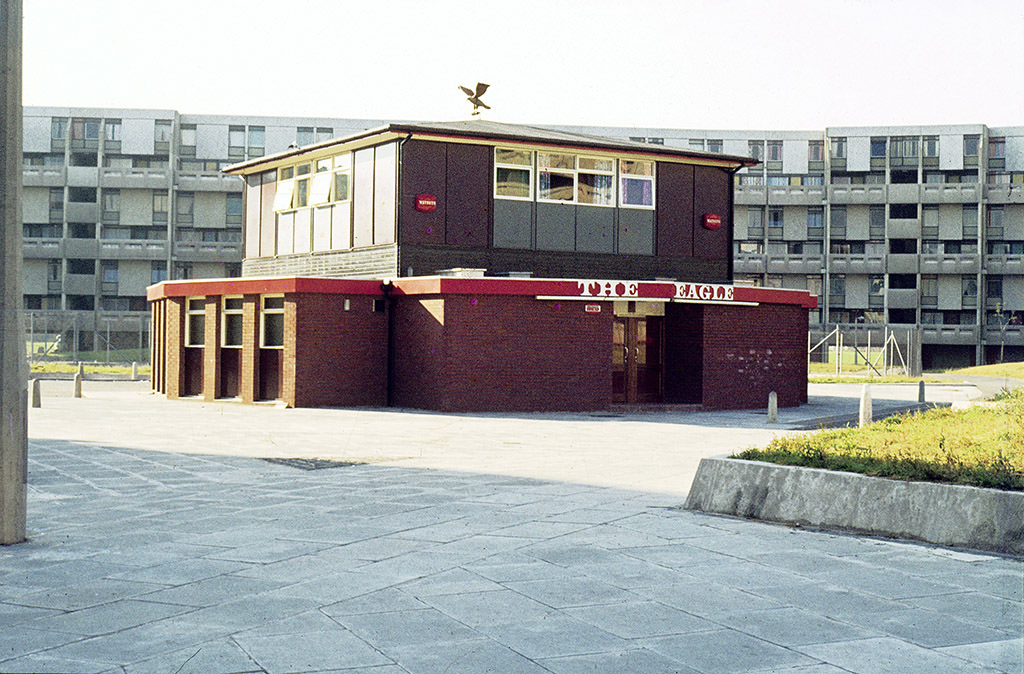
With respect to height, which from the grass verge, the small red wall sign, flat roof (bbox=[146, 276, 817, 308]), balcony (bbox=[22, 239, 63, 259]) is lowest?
the grass verge

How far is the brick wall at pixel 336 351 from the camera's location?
24062mm

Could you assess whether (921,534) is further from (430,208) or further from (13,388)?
(430,208)

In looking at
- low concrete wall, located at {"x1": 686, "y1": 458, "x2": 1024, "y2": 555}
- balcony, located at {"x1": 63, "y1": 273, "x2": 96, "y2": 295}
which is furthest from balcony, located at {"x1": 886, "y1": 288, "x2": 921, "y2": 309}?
low concrete wall, located at {"x1": 686, "y1": 458, "x2": 1024, "y2": 555}

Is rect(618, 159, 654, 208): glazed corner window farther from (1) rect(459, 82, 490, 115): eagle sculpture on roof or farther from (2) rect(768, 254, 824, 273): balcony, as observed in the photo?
(2) rect(768, 254, 824, 273): balcony

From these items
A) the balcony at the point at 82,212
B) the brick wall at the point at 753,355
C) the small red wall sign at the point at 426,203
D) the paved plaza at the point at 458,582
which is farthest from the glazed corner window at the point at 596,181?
the balcony at the point at 82,212

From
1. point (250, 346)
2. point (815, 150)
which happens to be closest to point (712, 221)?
point (250, 346)

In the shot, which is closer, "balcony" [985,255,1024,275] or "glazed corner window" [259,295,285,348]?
"glazed corner window" [259,295,285,348]

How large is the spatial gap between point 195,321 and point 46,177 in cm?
4744

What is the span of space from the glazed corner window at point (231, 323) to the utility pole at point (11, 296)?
1832cm

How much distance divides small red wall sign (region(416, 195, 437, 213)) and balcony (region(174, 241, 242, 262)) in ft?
147

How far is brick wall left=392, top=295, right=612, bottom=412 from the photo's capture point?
23.6m

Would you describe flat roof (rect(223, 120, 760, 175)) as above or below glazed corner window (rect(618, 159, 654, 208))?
above

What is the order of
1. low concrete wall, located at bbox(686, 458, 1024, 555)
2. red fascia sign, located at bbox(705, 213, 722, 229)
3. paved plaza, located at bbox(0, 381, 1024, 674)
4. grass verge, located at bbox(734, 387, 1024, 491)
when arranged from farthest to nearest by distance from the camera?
red fascia sign, located at bbox(705, 213, 722, 229) < grass verge, located at bbox(734, 387, 1024, 491) < low concrete wall, located at bbox(686, 458, 1024, 555) < paved plaza, located at bbox(0, 381, 1024, 674)

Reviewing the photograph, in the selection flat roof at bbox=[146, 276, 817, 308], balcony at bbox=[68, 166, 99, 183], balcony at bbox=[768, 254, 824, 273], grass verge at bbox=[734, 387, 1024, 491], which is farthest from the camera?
balcony at bbox=[768, 254, 824, 273]
